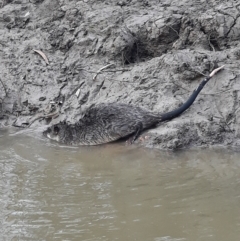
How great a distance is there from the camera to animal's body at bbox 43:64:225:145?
6754 millimetres

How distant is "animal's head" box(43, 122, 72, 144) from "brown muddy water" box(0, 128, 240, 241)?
30 cm

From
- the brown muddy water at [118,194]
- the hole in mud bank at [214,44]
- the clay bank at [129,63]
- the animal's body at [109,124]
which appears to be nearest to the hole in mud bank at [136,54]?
the clay bank at [129,63]

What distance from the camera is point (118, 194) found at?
4.89 metres

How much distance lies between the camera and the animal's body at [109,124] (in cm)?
675

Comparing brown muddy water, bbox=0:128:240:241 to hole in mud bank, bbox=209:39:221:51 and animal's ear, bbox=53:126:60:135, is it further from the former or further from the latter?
hole in mud bank, bbox=209:39:221:51

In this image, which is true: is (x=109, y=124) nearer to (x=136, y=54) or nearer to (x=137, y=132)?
(x=137, y=132)

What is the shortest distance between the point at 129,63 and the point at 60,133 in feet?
5.79

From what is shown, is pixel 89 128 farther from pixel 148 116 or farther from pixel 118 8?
pixel 118 8

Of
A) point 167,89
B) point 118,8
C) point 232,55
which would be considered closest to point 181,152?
point 167,89

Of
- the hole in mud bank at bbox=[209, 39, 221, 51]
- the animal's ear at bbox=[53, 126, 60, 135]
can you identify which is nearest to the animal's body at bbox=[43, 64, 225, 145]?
the animal's ear at bbox=[53, 126, 60, 135]

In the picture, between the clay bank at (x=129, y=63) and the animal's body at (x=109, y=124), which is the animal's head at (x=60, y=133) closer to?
the animal's body at (x=109, y=124)

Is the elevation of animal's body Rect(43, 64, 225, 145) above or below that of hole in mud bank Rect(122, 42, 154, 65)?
below

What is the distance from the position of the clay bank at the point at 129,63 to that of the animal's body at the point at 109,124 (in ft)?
0.41

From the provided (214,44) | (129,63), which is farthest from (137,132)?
(214,44)
